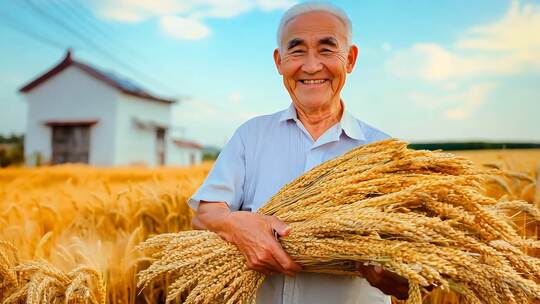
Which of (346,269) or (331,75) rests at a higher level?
(331,75)

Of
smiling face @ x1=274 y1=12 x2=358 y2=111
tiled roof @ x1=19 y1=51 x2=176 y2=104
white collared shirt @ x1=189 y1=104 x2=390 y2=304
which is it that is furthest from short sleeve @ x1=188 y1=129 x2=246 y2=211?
tiled roof @ x1=19 y1=51 x2=176 y2=104

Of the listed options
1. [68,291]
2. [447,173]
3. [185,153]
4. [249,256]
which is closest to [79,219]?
[68,291]

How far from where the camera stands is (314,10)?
2.00 meters

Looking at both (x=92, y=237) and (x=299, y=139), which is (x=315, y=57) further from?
(x=92, y=237)

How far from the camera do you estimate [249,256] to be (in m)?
1.64

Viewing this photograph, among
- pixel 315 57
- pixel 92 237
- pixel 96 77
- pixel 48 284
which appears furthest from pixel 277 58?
pixel 96 77

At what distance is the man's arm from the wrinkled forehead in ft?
2.36

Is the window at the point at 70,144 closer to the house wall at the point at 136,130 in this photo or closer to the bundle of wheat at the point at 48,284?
the house wall at the point at 136,130

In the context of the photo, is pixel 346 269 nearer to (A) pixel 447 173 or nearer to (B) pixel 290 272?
(B) pixel 290 272

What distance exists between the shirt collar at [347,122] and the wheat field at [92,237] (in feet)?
1.33

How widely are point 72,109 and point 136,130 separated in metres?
2.86

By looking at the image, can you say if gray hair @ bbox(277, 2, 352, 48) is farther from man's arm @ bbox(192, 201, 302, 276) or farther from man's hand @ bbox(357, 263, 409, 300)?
man's hand @ bbox(357, 263, 409, 300)

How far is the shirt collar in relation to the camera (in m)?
2.04

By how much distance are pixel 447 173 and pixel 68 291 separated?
4.94 feet
